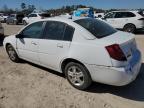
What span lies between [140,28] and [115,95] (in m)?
10.7

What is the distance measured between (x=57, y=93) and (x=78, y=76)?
1.98 ft

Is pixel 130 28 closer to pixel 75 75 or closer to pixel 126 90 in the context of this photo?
pixel 126 90

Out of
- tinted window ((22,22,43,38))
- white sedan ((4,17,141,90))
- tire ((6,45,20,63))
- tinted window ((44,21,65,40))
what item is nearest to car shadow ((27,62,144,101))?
white sedan ((4,17,141,90))

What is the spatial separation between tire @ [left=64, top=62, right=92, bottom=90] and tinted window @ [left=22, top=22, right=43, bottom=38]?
1371 mm

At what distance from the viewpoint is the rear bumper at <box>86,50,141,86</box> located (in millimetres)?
4445

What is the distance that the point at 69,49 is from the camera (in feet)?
16.7

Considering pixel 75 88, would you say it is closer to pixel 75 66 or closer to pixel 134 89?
pixel 75 66

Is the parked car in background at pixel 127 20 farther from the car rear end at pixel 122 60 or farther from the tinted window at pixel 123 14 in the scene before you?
the car rear end at pixel 122 60

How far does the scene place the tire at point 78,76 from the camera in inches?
193

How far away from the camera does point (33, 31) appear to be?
6.30m

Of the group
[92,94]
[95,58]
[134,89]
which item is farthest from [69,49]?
[134,89]

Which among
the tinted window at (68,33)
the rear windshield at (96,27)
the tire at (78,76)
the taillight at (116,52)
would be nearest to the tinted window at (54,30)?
the tinted window at (68,33)

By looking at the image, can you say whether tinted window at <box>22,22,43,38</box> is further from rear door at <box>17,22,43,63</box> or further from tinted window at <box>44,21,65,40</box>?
tinted window at <box>44,21,65,40</box>

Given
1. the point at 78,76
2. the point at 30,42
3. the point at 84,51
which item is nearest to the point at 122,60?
the point at 84,51
